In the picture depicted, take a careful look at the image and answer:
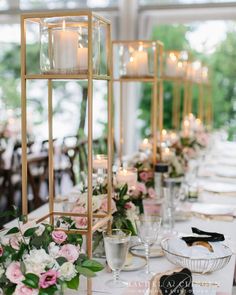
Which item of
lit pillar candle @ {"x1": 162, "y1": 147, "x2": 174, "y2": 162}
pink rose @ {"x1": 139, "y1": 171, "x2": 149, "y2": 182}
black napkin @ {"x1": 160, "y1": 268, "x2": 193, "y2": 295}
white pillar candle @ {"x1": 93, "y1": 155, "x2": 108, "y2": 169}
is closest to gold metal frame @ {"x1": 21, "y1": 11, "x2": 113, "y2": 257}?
black napkin @ {"x1": 160, "y1": 268, "x2": 193, "y2": 295}

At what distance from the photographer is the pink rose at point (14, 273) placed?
138 cm

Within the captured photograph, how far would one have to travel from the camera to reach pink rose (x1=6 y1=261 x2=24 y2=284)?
4.54 feet

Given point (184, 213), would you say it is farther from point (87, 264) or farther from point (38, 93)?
point (38, 93)

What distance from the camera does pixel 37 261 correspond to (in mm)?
1409

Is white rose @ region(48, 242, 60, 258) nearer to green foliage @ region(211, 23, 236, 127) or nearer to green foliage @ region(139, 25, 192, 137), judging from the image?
green foliage @ region(139, 25, 192, 137)

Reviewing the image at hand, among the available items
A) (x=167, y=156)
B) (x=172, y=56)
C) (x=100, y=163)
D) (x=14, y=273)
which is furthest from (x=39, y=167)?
(x=14, y=273)

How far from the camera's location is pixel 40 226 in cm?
157

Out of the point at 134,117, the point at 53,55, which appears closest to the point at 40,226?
the point at 53,55

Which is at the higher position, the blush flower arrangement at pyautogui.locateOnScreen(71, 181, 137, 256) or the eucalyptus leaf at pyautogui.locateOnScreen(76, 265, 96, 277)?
the blush flower arrangement at pyautogui.locateOnScreen(71, 181, 137, 256)

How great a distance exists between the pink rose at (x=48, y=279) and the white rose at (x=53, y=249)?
0.24ft

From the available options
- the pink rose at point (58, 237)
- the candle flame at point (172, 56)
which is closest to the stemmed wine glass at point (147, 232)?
the pink rose at point (58, 237)

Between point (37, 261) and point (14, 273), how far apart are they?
0.06 m

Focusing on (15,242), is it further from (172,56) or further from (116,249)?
(172,56)

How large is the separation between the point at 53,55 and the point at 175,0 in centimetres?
491
